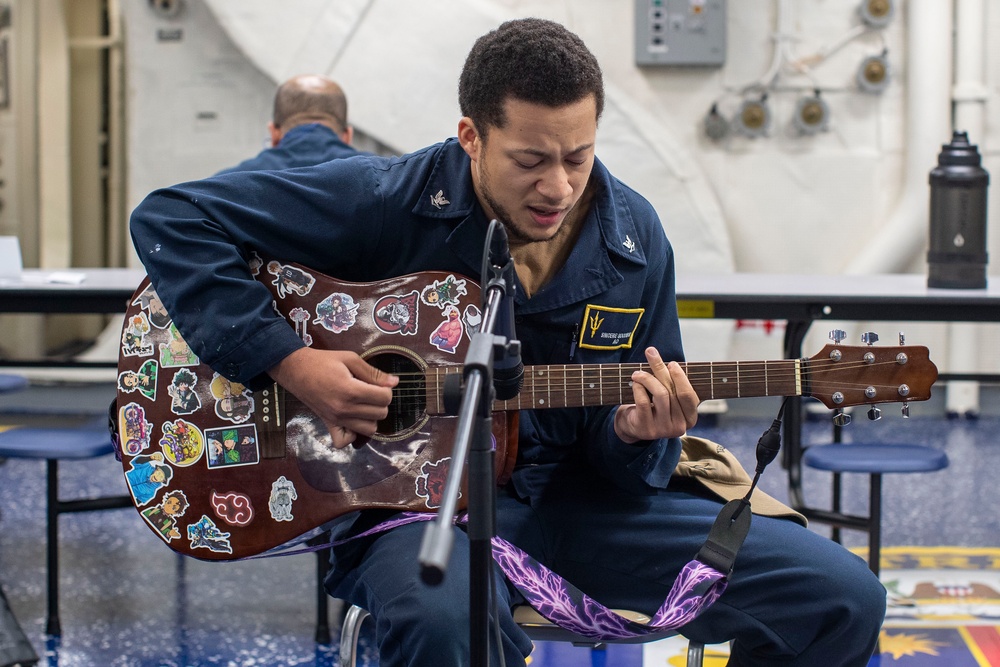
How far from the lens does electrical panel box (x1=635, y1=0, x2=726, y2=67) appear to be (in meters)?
5.73

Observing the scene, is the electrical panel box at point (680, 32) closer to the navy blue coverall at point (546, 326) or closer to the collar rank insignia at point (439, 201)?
the navy blue coverall at point (546, 326)

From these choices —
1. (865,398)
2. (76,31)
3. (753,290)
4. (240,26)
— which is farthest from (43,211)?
(865,398)

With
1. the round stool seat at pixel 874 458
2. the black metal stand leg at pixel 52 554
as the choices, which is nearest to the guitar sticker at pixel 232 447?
the black metal stand leg at pixel 52 554

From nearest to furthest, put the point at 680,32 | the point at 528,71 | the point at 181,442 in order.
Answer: the point at 528,71 → the point at 181,442 → the point at 680,32

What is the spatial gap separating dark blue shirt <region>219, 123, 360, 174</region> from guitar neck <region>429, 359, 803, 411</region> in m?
2.07

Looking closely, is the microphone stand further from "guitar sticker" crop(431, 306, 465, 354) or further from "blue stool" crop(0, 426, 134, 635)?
"blue stool" crop(0, 426, 134, 635)

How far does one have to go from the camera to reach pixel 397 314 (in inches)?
80.9

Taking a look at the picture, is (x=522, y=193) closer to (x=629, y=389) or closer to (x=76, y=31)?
(x=629, y=389)

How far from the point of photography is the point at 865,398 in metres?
1.94

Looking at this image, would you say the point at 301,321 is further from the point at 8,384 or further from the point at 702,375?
the point at 8,384

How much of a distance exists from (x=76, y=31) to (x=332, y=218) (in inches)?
219

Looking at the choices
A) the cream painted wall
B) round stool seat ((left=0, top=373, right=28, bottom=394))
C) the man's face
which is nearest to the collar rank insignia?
the man's face

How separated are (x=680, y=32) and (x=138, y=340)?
4293mm

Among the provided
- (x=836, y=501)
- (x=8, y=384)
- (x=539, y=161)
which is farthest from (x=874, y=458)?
(x=8, y=384)
